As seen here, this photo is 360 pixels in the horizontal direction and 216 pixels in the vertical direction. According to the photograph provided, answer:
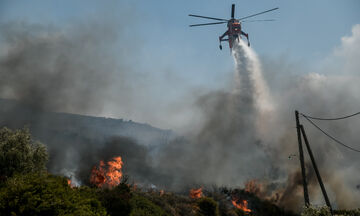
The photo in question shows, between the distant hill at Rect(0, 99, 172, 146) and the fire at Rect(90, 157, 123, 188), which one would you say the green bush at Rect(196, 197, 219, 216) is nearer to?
the fire at Rect(90, 157, 123, 188)

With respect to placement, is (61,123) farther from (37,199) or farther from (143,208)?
(37,199)

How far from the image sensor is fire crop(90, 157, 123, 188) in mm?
39000

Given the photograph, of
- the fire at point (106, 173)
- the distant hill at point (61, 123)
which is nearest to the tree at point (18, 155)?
the fire at point (106, 173)

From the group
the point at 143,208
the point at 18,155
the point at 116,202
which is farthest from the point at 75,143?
the point at 116,202

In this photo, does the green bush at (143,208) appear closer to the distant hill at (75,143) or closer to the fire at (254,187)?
the fire at (254,187)

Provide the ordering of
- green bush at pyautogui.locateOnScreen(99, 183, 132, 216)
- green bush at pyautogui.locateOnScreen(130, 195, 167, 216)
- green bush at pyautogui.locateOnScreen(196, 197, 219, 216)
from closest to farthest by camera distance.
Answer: green bush at pyautogui.locateOnScreen(99, 183, 132, 216), green bush at pyautogui.locateOnScreen(130, 195, 167, 216), green bush at pyautogui.locateOnScreen(196, 197, 219, 216)

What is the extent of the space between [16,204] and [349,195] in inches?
1843

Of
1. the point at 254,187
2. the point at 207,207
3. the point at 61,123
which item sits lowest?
the point at 207,207

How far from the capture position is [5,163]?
1680 cm

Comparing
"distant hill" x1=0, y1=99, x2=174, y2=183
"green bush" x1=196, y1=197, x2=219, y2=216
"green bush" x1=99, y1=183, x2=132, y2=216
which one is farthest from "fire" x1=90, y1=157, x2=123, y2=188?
"green bush" x1=99, y1=183, x2=132, y2=216

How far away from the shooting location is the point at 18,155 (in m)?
17.1

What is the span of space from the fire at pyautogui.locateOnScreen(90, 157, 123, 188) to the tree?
1965 cm

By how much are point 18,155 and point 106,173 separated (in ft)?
85.2

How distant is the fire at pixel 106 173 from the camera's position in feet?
128
